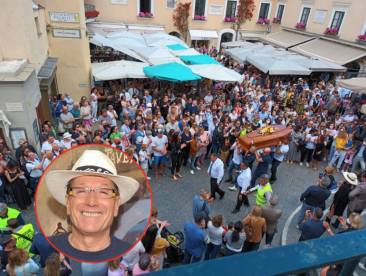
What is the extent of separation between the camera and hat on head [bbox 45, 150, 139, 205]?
1406mm

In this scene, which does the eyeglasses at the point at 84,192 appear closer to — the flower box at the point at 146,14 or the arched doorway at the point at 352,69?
the arched doorway at the point at 352,69

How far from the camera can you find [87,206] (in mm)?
1391

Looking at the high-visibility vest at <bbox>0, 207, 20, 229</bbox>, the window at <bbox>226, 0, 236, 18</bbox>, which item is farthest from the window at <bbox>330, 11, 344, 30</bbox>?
the high-visibility vest at <bbox>0, 207, 20, 229</bbox>

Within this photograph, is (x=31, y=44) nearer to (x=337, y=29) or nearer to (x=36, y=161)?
(x=36, y=161)

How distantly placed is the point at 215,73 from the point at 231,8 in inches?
697

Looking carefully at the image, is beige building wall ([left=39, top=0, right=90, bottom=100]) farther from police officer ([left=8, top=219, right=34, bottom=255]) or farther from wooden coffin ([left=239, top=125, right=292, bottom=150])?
police officer ([left=8, top=219, right=34, bottom=255])

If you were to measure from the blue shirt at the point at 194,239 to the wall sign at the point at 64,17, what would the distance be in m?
10.6

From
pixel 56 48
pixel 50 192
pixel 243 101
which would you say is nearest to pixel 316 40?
pixel 243 101

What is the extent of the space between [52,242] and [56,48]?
42.3 ft

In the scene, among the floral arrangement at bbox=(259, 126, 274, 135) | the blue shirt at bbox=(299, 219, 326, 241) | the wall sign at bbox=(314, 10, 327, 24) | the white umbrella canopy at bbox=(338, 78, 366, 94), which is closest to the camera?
the blue shirt at bbox=(299, 219, 326, 241)

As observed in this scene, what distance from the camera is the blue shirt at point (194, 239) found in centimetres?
511

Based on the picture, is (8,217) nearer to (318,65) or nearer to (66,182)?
(66,182)

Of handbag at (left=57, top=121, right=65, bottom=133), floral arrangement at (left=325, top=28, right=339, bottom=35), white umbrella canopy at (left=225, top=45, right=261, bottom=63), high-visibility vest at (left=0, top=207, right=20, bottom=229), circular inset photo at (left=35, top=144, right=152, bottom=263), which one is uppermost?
circular inset photo at (left=35, top=144, right=152, bottom=263)

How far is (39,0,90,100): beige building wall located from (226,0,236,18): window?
1949 centimetres
